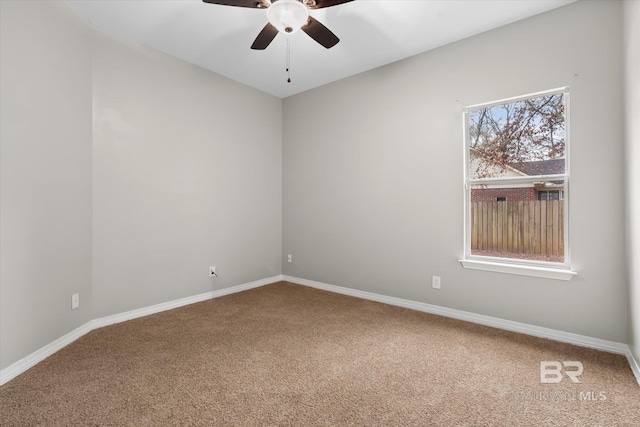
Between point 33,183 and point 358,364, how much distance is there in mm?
2685

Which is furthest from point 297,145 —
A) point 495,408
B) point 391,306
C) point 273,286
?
point 495,408

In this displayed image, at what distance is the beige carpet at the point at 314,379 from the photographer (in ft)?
5.23

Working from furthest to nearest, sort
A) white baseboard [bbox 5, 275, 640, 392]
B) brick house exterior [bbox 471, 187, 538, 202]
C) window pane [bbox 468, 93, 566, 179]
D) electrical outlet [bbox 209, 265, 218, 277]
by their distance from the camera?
electrical outlet [bbox 209, 265, 218, 277] → brick house exterior [bbox 471, 187, 538, 202] → window pane [bbox 468, 93, 566, 179] → white baseboard [bbox 5, 275, 640, 392]

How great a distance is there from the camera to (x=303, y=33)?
2.84m

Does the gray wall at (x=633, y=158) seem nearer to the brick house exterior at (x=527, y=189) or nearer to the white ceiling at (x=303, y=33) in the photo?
the brick house exterior at (x=527, y=189)

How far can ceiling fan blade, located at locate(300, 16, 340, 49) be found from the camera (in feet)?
7.24

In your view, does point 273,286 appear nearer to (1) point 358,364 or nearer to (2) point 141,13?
(1) point 358,364

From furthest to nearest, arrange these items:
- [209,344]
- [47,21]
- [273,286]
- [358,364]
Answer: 1. [273,286]
2. [209,344]
3. [47,21]
4. [358,364]

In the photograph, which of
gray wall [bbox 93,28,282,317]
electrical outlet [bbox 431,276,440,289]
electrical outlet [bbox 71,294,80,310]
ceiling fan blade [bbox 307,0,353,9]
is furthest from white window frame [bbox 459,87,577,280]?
electrical outlet [bbox 71,294,80,310]

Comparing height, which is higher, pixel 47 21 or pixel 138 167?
pixel 47 21

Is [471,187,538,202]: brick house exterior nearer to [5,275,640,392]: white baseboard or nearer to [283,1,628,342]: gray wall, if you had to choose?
[283,1,628,342]: gray wall

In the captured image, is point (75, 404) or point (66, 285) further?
point (66, 285)

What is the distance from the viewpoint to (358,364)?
7.00 feet

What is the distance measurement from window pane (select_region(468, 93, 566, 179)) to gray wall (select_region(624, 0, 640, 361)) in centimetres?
45
